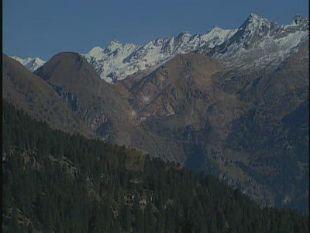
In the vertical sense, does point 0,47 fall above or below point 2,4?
below

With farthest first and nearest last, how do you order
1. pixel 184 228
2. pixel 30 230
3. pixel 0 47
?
pixel 30 230 < pixel 184 228 < pixel 0 47

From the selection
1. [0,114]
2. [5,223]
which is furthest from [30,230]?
[0,114]

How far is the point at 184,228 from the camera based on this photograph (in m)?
87.1

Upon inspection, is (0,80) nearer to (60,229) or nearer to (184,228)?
(184,228)

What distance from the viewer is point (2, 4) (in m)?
29.8

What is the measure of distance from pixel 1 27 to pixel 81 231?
17073 cm

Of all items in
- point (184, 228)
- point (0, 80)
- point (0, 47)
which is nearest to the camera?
point (0, 47)

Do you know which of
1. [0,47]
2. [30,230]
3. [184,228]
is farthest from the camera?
[30,230]

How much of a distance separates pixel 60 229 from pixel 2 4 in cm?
17289

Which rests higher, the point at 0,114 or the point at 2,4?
the point at 2,4

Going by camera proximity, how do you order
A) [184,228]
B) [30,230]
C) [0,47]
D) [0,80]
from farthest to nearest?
[30,230] → [184,228] → [0,80] → [0,47]

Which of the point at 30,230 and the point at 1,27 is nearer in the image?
the point at 1,27

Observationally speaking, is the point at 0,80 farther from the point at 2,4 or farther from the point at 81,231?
the point at 81,231

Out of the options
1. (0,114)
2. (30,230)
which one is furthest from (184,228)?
(30,230)
